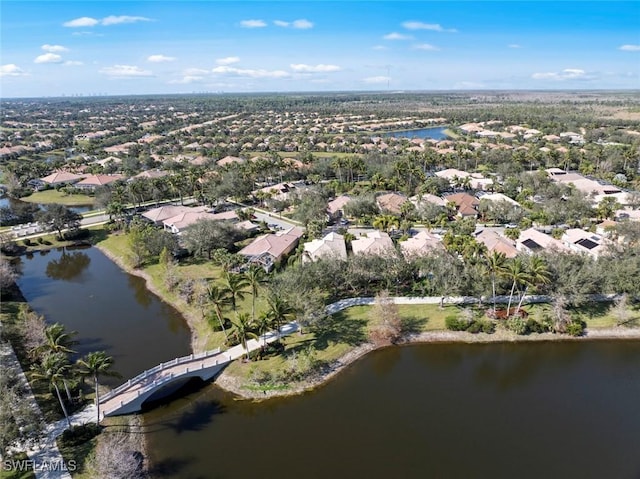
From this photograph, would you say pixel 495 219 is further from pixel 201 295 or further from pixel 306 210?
pixel 201 295

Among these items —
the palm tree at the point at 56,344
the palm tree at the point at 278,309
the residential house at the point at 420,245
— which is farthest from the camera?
the residential house at the point at 420,245

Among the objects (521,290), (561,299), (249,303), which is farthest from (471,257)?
(249,303)

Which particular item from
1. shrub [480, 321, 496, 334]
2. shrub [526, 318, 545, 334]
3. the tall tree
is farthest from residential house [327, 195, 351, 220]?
the tall tree

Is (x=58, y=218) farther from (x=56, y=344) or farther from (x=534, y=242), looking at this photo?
(x=534, y=242)

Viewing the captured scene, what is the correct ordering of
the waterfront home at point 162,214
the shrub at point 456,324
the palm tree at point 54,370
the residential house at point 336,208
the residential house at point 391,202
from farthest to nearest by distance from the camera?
the residential house at point 391,202 → the residential house at point 336,208 → the waterfront home at point 162,214 → the shrub at point 456,324 → the palm tree at point 54,370

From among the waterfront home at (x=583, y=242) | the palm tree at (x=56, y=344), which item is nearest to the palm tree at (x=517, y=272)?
the waterfront home at (x=583, y=242)

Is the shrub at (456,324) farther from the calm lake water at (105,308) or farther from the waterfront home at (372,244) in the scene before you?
the calm lake water at (105,308)

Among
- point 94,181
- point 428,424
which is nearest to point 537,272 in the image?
point 428,424
